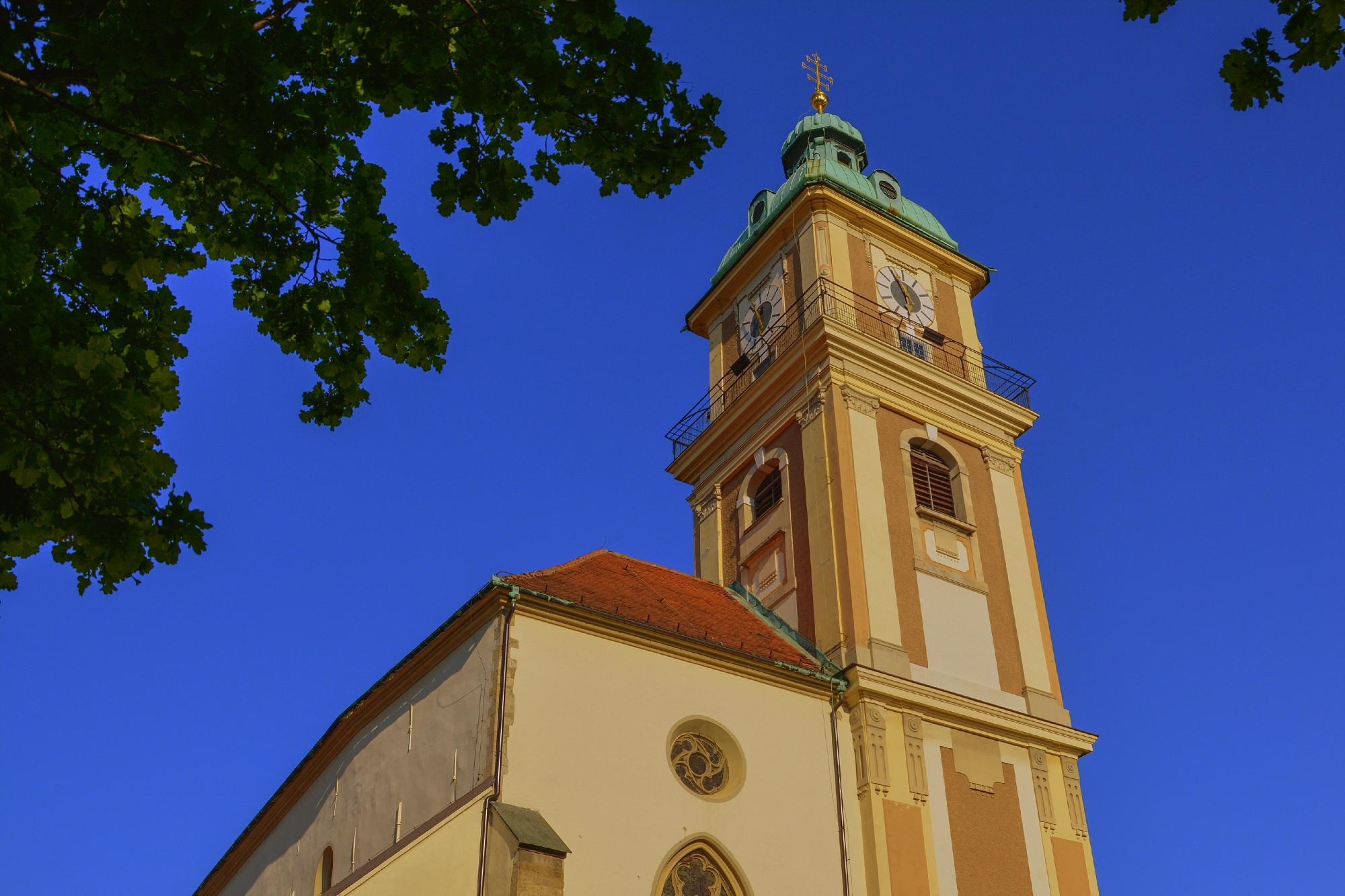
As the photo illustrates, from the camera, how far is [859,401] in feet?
72.3

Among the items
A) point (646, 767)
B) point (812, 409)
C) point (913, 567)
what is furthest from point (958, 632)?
point (646, 767)

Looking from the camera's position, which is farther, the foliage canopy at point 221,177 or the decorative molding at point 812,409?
the decorative molding at point 812,409

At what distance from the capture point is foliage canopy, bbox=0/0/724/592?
23.8 ft

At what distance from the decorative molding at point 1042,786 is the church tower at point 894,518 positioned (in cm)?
4

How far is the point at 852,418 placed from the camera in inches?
854

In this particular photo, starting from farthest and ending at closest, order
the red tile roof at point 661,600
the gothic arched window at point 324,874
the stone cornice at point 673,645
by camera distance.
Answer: the gothic arched window at point 324,874 < the red tile roof at point 661,600 < the stone cornice at point 673,645

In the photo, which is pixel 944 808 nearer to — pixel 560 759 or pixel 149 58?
pixel 560 759

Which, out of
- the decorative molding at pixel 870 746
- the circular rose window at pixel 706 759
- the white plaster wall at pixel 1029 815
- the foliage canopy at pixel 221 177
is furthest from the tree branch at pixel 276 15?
the white plaster wall at pixel 1029 815

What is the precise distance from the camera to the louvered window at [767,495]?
22.8 meters

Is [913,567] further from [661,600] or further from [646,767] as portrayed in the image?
[646,767]

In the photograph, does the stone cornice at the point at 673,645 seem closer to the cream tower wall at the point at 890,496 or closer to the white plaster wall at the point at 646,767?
the white plaster wall at the point at 646,767

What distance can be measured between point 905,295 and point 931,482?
191 inches

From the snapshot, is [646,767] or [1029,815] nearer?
[646,767]

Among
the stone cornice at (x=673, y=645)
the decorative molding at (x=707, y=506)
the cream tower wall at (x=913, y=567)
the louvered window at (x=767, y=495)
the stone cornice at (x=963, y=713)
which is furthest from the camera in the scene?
the decorative molding at (x=707, y=506)
